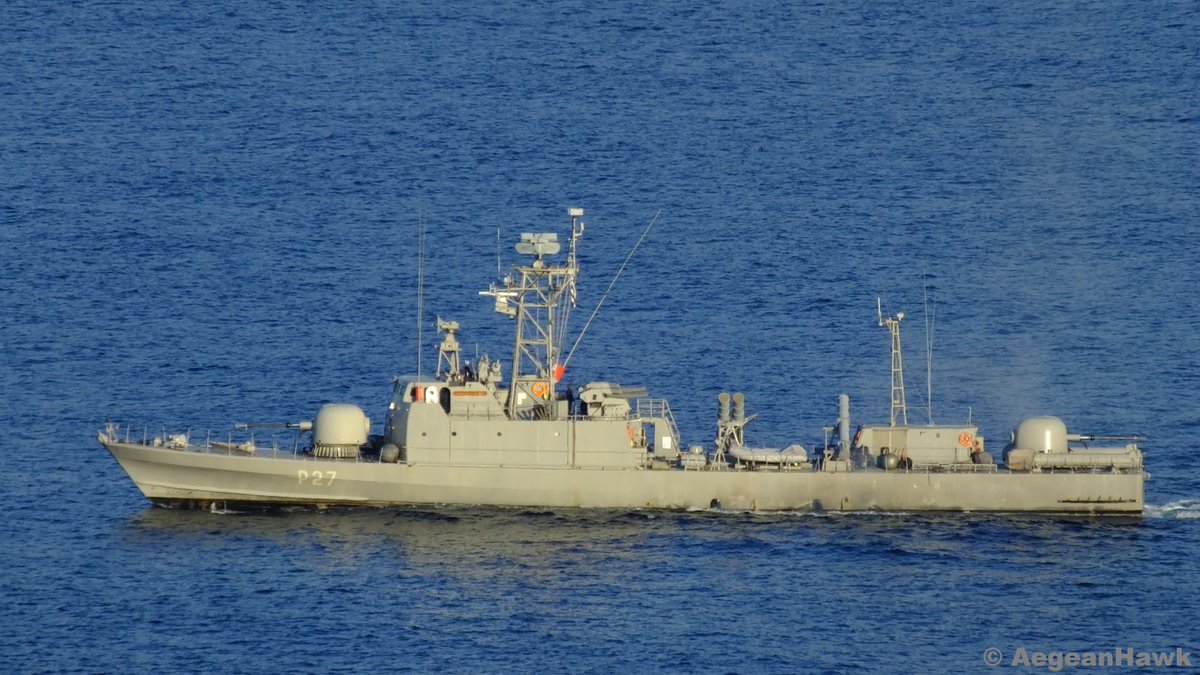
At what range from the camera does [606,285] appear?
4621 inches

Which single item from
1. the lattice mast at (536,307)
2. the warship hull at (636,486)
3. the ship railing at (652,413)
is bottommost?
the warship hull at (636,486)

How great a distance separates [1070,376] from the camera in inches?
4163

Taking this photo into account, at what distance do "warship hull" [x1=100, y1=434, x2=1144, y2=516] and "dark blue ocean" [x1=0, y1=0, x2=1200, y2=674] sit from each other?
0.91 metres

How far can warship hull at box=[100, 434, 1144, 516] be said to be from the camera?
87375mm

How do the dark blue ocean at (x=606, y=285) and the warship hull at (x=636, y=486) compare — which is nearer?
the dark blue ocean at (x=606, y=285)

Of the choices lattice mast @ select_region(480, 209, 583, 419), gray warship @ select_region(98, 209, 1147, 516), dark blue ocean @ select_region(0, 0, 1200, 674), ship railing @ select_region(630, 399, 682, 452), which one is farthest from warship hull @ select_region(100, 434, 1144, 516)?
lattice mast @ select_region(480, 209, 583, 419)

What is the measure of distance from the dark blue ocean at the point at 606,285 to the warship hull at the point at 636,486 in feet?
2.98

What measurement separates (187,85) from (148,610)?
7579 centimetres

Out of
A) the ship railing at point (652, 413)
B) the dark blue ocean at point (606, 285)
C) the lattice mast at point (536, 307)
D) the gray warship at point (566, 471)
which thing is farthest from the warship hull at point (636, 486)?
the lattice mast at point (536, 307)

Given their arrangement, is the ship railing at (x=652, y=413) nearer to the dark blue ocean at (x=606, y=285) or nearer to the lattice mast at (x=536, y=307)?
the lattice mast at (x=536, y=307)

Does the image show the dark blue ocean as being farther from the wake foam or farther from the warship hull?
the warship hull

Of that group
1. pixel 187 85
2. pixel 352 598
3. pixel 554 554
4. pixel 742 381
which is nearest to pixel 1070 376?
pixel 742 381

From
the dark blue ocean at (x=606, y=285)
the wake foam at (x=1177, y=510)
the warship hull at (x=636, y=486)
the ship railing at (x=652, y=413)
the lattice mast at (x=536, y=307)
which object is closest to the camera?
the dark blue ocean at (x=606, y=285)

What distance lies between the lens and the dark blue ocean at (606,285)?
77.4 meters
